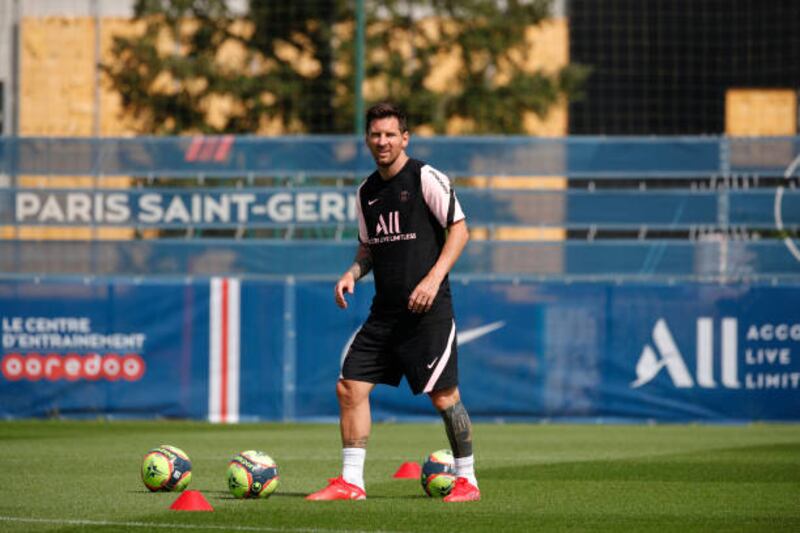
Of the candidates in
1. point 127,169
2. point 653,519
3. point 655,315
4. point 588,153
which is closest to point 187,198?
point 127,169

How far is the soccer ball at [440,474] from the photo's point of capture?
935 cm

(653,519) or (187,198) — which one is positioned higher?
(187,198)

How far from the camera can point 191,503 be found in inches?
333

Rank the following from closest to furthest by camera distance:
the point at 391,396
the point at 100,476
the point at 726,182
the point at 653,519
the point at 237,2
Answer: the point at 653,519
the point at 100,476
the point at 391,396
the point at 726,182
the point at 237,2

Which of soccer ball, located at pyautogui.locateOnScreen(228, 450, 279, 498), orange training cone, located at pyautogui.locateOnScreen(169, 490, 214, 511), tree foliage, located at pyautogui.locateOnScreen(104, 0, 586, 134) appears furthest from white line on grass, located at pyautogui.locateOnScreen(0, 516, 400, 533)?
tree foliage, located at pyautogui.locateOnScreen(104, 0, 586, 134)

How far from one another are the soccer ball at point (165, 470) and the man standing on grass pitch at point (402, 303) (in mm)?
1030

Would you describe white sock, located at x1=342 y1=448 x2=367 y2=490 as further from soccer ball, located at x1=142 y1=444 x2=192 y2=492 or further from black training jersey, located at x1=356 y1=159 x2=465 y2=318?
soccer ball, located at x1=142 y1=444 x2=192 y2=492

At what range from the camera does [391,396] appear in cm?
1797

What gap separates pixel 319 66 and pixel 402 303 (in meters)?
24.1

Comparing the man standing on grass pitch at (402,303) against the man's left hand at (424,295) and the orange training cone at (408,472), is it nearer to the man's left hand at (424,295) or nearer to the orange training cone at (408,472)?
the man's left hand at (424,295)

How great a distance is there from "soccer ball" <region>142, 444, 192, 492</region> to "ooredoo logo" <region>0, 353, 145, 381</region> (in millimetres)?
8482

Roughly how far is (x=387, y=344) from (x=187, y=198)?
12.2m

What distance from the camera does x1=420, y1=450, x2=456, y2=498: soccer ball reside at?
9.35 metres

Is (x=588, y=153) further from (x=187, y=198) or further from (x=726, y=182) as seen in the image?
(x=187, y=198)
